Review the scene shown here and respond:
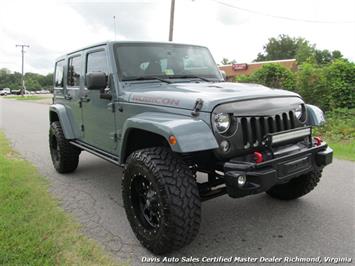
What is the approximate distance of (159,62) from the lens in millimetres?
4129

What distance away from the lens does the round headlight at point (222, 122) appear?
288 centimetres

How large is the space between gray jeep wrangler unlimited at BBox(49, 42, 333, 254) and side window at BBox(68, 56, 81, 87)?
644 mm

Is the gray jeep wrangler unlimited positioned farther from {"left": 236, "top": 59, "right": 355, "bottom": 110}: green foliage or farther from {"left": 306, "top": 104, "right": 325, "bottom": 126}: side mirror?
{"left": 236, "top": 59, "right": 355, "bottom": 110}: green foliage

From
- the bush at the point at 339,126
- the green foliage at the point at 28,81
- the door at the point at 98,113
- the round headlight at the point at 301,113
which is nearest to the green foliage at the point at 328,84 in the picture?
the bush at the point at 339,126

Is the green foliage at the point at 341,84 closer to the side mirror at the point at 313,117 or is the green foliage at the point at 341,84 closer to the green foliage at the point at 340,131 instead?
the green foliage at the point at 340,131

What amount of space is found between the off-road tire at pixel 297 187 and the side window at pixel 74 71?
125 inches

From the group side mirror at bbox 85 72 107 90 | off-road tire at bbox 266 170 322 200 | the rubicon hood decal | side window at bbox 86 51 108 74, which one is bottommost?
off-road tire at bbox 266 170 322 200

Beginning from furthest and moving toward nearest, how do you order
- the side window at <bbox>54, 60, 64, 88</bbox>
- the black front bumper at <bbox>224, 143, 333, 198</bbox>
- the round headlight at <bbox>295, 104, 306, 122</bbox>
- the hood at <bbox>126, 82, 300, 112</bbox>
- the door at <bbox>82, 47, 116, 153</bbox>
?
the side window at <bbox>54, 60, 64, 88</bbox> → the door at <bbox>82, 47, 116, 153</bbox> → the round headlight at <bbox>295, 104, 306, 122</bbox> → the hood at <bbox>126, 82, 300, 112</bbox> → the black front bumper at <bbox>224, 143, 333, 198</bbox>

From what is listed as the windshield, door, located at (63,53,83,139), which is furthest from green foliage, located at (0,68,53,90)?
the windshield

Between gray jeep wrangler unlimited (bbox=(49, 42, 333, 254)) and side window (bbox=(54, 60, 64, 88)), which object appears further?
side window (bbox=(54, 60, 64, 88))

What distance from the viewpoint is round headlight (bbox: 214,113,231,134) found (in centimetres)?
288

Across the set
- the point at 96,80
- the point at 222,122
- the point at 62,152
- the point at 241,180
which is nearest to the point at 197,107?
the point at 222,122

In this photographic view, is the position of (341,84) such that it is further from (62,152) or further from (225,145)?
(225,145)

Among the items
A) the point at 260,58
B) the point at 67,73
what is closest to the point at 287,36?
the point at 260,58
